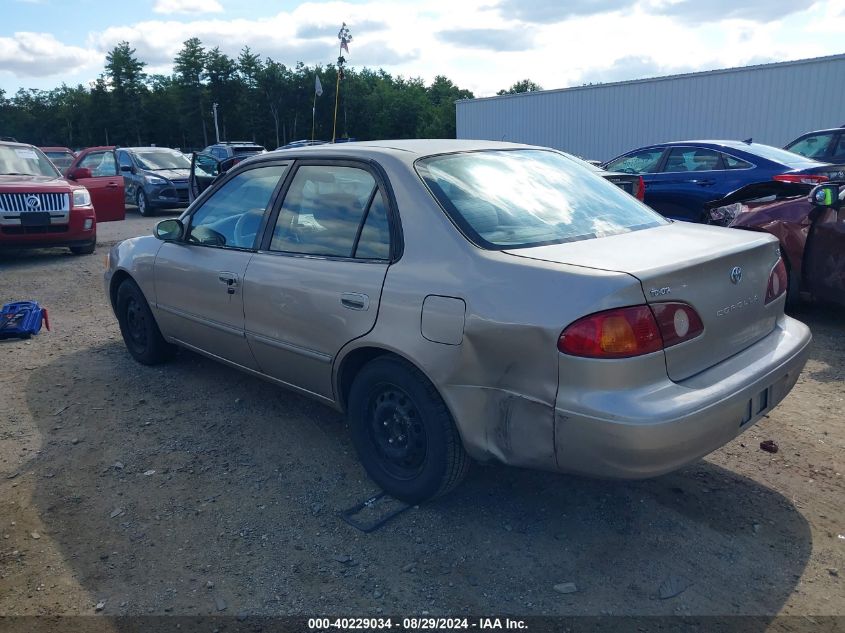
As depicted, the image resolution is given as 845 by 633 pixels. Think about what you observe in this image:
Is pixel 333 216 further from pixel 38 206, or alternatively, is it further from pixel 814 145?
pixel 814 145

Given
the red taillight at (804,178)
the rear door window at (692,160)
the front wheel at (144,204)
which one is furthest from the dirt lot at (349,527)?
the front wheel at (144,204)

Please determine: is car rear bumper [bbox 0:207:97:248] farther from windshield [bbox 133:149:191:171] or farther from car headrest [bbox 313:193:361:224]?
car headrest [bbox 313:193:361:224]

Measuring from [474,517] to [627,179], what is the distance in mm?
6314

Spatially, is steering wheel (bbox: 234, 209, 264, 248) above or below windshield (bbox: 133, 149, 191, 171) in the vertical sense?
below

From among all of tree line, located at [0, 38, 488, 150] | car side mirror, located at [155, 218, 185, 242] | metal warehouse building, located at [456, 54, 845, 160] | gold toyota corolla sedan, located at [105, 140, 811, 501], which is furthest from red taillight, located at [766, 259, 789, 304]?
tree line, located at [0, 38, 488, 150]

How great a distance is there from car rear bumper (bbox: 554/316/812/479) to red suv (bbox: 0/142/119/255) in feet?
31.8

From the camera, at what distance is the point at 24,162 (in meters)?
11.0

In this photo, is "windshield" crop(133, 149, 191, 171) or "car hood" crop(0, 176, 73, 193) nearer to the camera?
"car hood" crop(0, 176, 73, 193)

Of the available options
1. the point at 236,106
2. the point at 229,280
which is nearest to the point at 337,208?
the point at 229,280

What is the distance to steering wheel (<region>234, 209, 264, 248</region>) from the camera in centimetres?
402

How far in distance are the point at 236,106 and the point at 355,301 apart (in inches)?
2692

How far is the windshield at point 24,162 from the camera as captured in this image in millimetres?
10719

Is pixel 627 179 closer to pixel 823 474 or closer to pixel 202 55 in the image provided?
pixel 823 474

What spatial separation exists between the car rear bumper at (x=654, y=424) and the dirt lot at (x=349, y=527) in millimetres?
502
